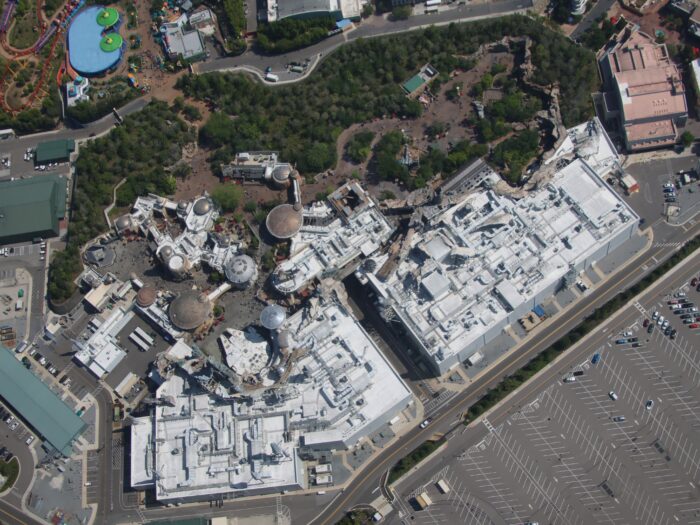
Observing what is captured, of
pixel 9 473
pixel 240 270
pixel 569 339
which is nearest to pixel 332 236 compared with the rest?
pixel 240 270

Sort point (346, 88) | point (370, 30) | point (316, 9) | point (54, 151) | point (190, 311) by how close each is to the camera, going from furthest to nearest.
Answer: point (370, 30)
point (316, 9)
point (54, 151)
point (346, 88)
point (190, 311)

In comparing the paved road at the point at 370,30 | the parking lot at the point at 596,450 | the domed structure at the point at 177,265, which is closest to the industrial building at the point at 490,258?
the parking lot at the point at 596,450

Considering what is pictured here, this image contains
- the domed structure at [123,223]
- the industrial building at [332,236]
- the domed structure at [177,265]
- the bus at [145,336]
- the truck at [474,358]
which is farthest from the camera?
the domed structure at [123,223]

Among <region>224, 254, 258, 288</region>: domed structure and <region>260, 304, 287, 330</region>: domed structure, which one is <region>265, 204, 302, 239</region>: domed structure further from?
<region>260, 304, 287, 330</region>: domed structure

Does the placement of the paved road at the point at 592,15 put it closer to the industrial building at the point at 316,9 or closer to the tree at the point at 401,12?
the tree at the point at 401,12

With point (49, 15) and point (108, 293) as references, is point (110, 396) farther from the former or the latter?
point (49, 15)

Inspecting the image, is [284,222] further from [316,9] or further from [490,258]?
[316,9]
